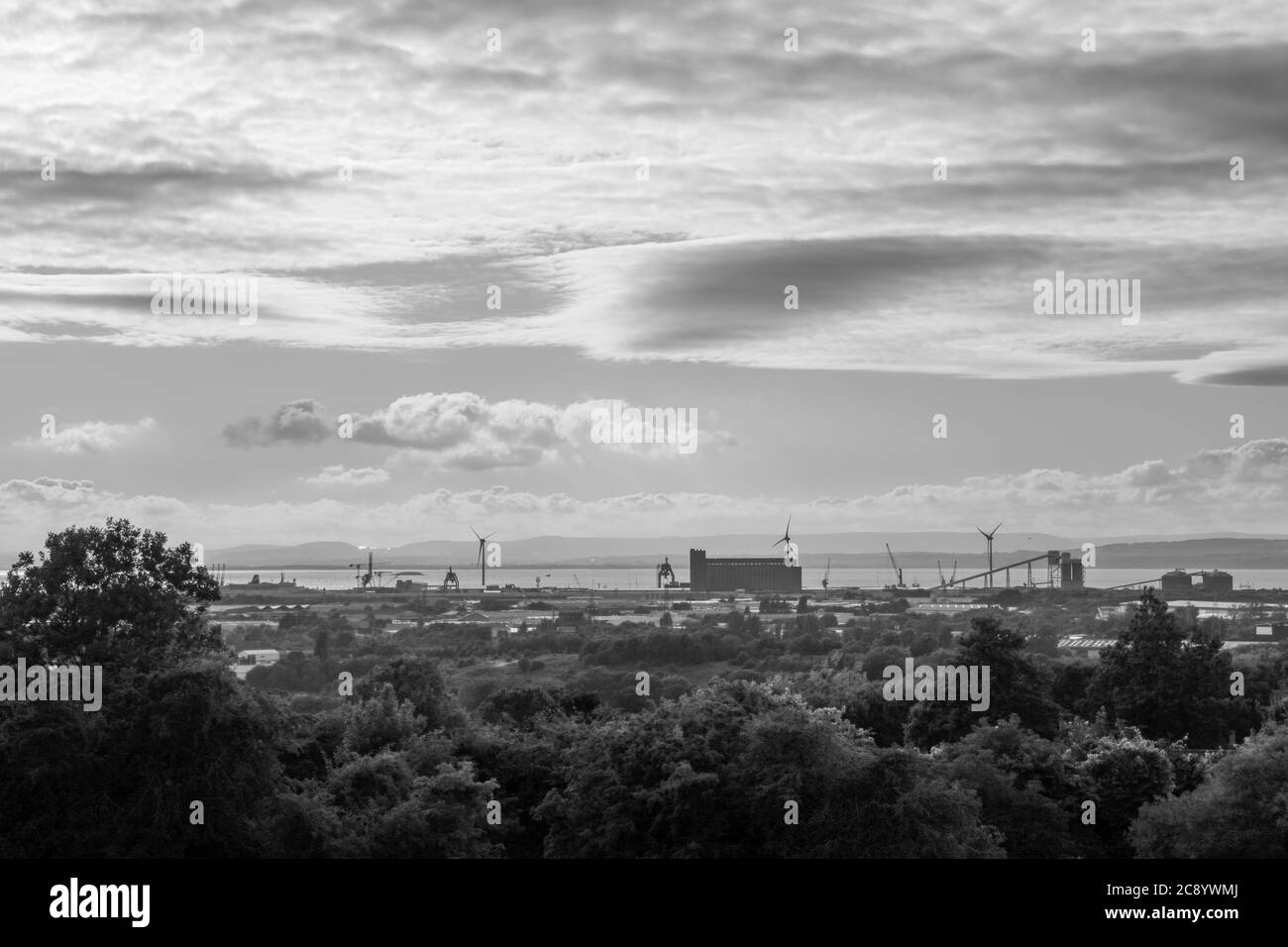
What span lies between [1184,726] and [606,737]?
45.7 metres

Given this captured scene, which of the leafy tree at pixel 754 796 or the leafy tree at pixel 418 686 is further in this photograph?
the leafy tree at pixel 418 686

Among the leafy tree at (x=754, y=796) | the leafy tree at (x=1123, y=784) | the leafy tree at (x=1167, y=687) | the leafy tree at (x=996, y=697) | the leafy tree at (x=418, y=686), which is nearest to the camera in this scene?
the leafy tree at (x=754, y=796)

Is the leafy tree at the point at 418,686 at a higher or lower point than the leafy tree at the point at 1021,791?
higher

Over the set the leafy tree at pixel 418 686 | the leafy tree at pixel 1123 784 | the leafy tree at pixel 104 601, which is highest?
the leafy tree at pixel 104 601

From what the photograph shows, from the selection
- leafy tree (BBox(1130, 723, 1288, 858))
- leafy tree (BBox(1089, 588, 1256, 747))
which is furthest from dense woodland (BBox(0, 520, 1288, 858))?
leafy tree (BBox(1089, 588, 1256, 747))

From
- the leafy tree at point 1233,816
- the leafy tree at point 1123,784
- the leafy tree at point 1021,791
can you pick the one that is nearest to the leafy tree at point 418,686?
the leafy tree at point 1021,791

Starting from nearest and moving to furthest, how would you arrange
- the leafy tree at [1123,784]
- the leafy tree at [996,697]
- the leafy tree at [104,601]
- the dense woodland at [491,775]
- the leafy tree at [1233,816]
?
the dense woodland at [491,775] → the leafy tree at [1233,816] → the leafy tree at [104,601] → the leafy tree at [1123,784] → the leafy tree at [996,697]

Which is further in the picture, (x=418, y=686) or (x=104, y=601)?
(x=418, y=686)

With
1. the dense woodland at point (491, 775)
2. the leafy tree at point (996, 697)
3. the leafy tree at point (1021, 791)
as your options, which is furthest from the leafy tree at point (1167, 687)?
the leafy tree at point (1021, 791)

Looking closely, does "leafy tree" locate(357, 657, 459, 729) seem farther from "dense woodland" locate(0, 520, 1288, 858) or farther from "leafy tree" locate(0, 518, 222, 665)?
"leafy tree" locate(0, 518, 222, 665)

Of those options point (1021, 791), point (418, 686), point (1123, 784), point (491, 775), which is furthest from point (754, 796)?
point (418, 686)

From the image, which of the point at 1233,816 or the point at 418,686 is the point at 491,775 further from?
the point at 1233,816

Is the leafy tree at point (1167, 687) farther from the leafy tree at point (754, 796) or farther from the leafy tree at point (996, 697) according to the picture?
the leafy tree at point (754, 796)

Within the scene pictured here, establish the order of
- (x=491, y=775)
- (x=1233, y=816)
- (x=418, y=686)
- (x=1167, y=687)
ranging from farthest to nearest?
(x=1167, y=687) < (x=418, y=686) < (x=491, y=775) < (x=1233, y=816)
